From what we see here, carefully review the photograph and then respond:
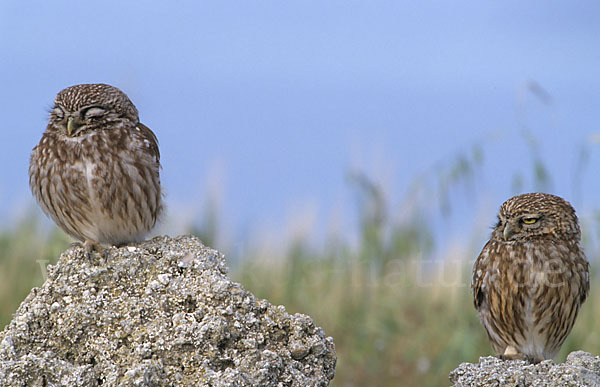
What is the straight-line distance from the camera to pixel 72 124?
4531mm

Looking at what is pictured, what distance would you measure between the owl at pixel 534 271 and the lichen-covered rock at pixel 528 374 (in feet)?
3.13

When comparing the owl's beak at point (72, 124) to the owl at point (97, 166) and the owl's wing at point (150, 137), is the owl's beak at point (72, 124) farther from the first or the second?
the owl's wing at point (150, 137)

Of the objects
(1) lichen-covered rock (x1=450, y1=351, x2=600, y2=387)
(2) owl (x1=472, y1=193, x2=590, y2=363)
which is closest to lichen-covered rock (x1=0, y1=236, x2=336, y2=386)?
(1) lichen-covered rock (x1=450, y1=351, x2=600, y2=387)

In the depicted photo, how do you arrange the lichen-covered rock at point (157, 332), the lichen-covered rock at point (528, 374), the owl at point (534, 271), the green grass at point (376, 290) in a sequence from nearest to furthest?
1. the lichen-covered rock at point (157, 332)
2. the lichen-covered rock at point (528, 374)
3. the owl at point (534, 271)
4. the green grass at point (376, 290)

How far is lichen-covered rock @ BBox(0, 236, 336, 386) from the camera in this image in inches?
130

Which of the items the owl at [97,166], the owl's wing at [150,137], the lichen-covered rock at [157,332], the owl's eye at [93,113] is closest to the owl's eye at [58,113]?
the owl at [97,166]

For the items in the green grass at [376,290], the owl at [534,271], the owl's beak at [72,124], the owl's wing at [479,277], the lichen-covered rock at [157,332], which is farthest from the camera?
the green grass at [376,290]

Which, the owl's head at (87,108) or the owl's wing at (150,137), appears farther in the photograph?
the owl's wing at (150,137)

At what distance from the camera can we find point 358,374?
7633mm

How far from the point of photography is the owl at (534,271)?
15.5ft

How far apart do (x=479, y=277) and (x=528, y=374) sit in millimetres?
1316

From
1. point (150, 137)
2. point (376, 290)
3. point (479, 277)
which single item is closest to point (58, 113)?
point (150, 137)

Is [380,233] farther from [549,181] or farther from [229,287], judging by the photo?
[229,287]

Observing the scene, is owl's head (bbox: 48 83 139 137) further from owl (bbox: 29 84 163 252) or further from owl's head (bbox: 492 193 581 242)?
owl's head (bbox: 492 193 581 242)
